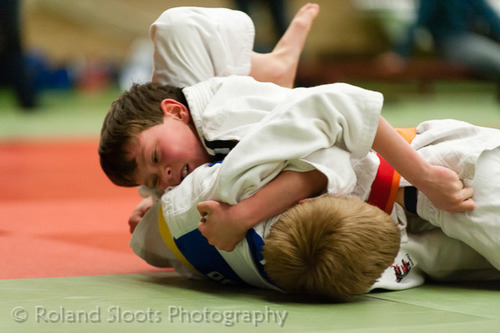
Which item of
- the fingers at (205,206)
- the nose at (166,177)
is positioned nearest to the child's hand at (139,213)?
the nose at (166,177)

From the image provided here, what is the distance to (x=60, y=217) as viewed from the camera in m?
2.76

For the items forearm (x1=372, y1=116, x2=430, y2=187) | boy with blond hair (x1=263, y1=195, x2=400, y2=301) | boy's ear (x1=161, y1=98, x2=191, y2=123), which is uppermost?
boy's ear (x1=161, y1=98, x2=191, y2=123)

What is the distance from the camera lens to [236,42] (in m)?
2.32

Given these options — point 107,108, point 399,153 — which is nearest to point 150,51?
point 107,108

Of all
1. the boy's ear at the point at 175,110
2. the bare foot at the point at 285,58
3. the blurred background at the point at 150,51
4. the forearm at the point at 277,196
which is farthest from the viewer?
the blurred background at the point at 150,51

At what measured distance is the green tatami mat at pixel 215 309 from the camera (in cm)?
130

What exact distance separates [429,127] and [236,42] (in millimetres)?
747

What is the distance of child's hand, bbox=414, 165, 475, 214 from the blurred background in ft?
19.6

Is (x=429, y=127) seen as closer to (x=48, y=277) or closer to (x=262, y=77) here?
(x=262, y=77)

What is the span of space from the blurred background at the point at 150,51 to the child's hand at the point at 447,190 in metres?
5.98

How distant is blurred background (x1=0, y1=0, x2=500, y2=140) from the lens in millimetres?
8859

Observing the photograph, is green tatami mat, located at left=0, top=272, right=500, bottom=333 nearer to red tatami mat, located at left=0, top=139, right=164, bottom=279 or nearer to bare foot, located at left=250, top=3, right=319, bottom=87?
red tatami mat, located at left=0, top=139, right=164, bottom=279

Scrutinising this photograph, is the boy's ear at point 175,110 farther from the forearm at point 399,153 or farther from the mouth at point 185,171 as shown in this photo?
the forearm at point 399,153

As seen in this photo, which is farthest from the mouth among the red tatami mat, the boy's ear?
the red tatami mat
